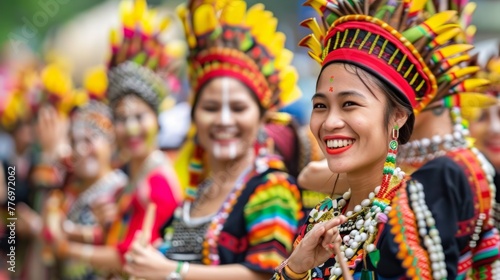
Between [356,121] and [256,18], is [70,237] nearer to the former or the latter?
[256,18]

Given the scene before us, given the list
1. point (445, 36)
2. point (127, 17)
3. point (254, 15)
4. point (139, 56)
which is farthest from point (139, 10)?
point (445, 36)

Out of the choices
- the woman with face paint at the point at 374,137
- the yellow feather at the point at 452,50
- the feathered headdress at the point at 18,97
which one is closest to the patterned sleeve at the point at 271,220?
the woman with face paint at the point at 374,137

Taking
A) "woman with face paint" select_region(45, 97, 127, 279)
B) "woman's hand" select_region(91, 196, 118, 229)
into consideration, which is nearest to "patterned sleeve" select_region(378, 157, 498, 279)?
"woman's hand" select_region(91, 196, 118, 229)

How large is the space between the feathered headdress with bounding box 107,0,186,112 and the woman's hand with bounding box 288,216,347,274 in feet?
10.6

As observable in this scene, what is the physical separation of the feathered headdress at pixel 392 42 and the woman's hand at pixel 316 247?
1.65 ft

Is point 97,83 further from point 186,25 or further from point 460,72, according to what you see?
point 460,72

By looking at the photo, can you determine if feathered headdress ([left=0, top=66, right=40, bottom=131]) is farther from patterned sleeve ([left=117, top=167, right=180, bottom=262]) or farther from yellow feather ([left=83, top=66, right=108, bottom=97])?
patterned sleeve ([left=117, top=167, right=180, bottom=262])

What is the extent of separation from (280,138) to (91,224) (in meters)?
2.26

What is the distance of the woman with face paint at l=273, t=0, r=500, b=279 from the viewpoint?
257 centimetres

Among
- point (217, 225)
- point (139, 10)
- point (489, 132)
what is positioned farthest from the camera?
point (139, 10)

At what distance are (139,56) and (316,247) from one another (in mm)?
3349

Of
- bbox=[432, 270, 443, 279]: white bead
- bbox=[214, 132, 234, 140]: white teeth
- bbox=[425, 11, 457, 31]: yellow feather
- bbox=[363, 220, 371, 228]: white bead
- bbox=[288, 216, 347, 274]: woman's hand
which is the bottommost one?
bbox=[432, 270, 443, 279]: white bead

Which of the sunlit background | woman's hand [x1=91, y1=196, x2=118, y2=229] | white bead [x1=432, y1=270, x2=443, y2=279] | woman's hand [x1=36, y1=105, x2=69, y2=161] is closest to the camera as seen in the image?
white bead [x1=432, y1=270, x2=443, y2=279]

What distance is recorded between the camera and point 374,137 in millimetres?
2641
